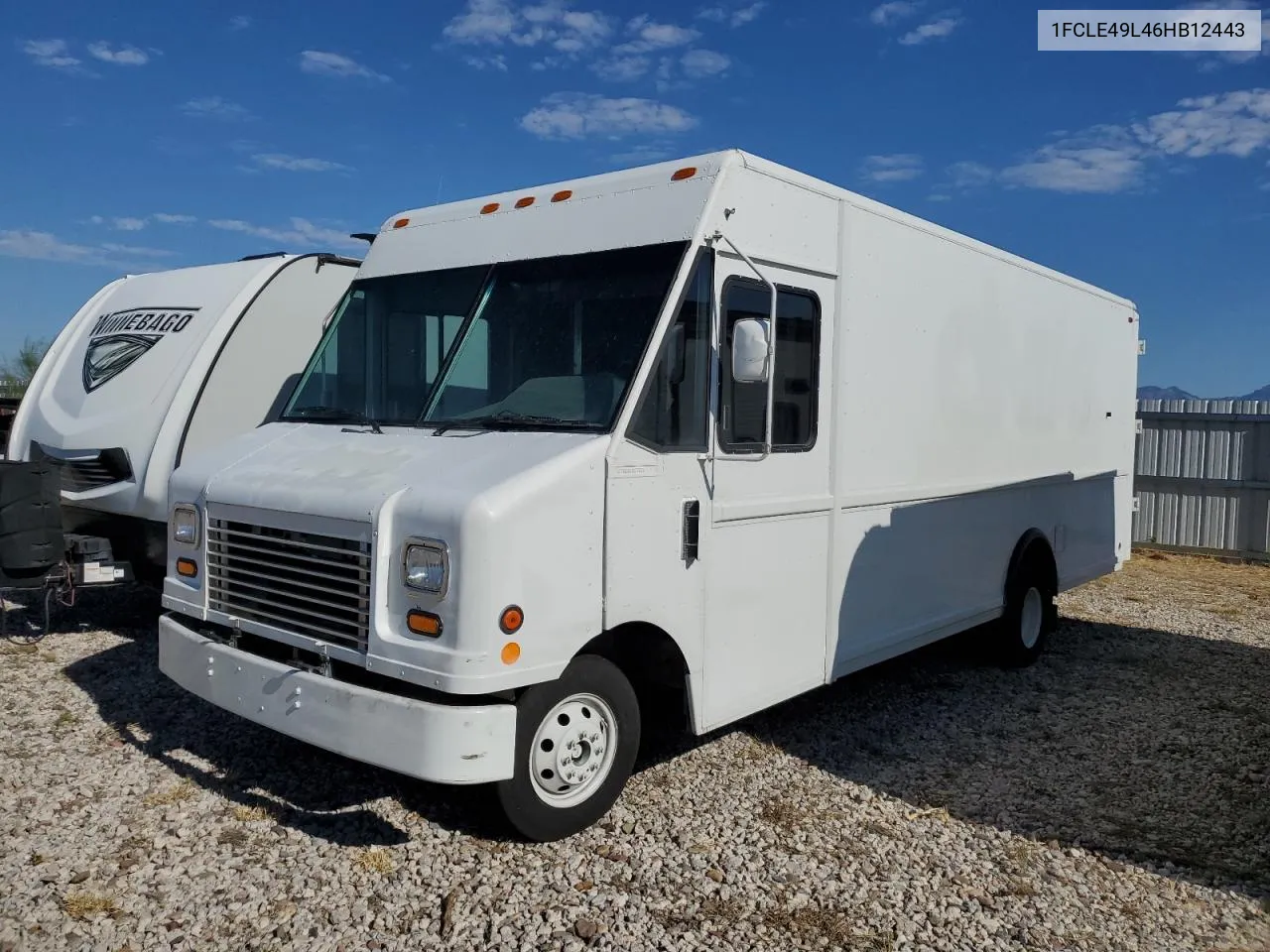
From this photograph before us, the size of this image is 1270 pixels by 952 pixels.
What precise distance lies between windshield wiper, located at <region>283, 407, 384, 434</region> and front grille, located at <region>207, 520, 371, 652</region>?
773 millimetres

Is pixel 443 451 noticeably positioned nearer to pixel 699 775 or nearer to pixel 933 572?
pixel 699 775

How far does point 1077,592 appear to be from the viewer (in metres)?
11.4

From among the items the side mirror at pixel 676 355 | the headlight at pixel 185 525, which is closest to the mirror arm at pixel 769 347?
the side mirror at pixel 676 355

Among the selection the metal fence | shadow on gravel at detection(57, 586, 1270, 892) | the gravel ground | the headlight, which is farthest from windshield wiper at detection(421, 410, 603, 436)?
the metal fence

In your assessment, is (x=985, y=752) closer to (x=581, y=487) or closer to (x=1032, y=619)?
(x=1032, y=619)

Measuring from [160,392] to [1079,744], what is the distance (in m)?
6.46

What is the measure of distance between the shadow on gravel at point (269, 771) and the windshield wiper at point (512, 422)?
160 centimetres

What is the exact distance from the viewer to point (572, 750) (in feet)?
14.3

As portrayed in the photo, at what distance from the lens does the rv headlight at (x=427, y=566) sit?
388cm

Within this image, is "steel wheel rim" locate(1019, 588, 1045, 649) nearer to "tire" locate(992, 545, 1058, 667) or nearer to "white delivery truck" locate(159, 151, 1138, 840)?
"tire" locate(992, 545, 1058, 667)

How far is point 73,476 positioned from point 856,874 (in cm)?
632

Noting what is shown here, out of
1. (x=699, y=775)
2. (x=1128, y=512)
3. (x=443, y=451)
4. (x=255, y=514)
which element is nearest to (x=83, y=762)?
(x=255, y=514)

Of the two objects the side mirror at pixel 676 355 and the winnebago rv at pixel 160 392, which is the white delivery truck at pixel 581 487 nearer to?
the side mirror at pixel 676 355

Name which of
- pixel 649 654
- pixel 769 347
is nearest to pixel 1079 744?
pixel 649 654
